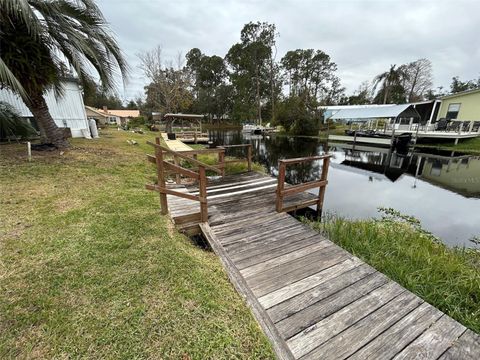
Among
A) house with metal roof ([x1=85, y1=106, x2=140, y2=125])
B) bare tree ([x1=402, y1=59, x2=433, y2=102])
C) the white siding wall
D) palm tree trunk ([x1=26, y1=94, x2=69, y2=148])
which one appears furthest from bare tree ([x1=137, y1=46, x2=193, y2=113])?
bare tree ([x1=402, y1=59, x2=433, y2=102])

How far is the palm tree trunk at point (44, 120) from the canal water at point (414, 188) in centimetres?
854

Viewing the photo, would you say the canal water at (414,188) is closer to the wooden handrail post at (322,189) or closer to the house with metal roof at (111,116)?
the wooden handrail post at (322,189)

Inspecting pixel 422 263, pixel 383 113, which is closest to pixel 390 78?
pixel 383 113

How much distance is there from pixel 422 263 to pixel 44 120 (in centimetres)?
1030

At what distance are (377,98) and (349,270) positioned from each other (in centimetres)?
4262

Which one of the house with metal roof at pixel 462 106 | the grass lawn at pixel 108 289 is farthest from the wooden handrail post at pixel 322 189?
the house with metal roof at pixel 462 106

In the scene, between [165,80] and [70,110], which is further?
[165,80]

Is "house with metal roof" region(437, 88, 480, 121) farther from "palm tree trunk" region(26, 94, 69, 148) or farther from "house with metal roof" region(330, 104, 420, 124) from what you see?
"palm tree trunk" region(26, 94, 69, 148)

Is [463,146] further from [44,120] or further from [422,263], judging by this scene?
[44,120]

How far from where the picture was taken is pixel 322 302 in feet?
6.82

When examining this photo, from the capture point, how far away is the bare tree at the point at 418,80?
109ft

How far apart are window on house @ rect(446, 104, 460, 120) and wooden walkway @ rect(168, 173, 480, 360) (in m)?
24.8

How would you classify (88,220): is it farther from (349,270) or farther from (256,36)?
(256,36)

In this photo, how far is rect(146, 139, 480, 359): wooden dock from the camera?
167 cm
